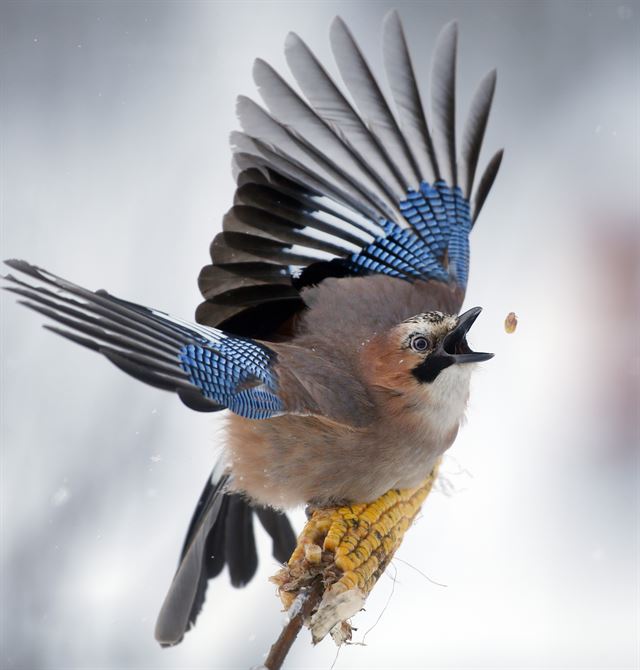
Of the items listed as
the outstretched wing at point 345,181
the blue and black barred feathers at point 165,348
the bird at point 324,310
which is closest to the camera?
the blue and black barred feathers at point 165,348

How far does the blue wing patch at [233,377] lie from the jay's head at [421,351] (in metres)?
0.33

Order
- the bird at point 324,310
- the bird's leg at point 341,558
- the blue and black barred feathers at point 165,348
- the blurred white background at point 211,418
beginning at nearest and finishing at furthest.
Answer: the blue and black barred feathers at point 165,348 < the bird's leg at point 341,558 < the bird at point 324,310 < the blurred white background at point 211,418

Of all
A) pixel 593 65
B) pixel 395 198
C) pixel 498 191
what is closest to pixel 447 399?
pixel 395 198

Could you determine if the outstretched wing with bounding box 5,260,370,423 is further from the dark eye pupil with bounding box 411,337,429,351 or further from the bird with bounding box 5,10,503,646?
the dark eye pupil with bounding box 411,337,429,351

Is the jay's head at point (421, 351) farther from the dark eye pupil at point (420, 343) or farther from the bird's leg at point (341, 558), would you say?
the bird's leg at point (341, 558)

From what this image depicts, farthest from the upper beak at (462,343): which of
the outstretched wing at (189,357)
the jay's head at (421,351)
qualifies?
the outstretched wing at (189,357)

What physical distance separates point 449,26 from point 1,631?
2401 mm

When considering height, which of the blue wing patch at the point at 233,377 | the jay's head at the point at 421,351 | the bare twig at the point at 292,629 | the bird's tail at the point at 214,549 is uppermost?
the jay's head at the point at 421,351

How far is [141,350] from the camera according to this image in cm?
186

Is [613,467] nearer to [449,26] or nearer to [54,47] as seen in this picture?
[449,26]

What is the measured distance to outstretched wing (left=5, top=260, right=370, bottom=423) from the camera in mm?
1755

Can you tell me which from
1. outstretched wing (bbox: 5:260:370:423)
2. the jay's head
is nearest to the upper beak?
the jay's head

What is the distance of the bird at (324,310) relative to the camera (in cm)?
207

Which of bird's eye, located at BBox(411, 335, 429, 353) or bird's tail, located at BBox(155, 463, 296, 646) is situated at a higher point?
bird's eye, located at BBox(411, 335, 429, 353)
